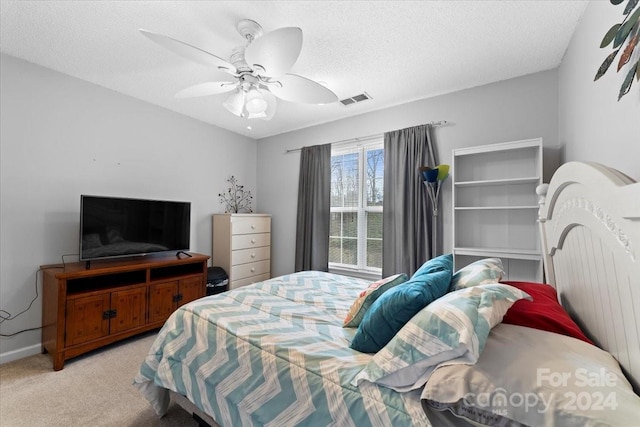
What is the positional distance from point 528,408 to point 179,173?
3820 millimetres

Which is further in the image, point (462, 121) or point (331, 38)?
point (462, 121)

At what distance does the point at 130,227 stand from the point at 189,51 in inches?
77.9

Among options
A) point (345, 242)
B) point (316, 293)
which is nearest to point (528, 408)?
point (316, 293)

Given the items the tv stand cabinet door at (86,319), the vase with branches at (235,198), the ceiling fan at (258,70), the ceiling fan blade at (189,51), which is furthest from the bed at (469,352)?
the vase with branches at (235,198)

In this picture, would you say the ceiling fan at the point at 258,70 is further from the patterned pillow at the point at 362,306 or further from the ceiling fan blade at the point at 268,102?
the patterned pillow at the point at 362,306

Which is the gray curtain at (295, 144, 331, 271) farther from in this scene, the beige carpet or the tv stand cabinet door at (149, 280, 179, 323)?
the beige carpet

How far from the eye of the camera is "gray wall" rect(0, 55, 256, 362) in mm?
2314

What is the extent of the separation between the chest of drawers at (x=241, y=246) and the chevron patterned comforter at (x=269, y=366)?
5.99 feet

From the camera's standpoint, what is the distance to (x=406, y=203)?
307 centimetres

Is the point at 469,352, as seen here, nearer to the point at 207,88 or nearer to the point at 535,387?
the point at 535,387

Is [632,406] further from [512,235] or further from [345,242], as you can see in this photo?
[345,242]

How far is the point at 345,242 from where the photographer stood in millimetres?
3678

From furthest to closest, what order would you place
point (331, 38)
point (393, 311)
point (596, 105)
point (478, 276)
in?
point (331, 38) < point (596, 105) < point (478, 276) < point (393, 311)

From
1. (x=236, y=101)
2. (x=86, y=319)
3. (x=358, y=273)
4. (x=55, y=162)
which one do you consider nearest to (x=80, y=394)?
(x=86, y=319)
